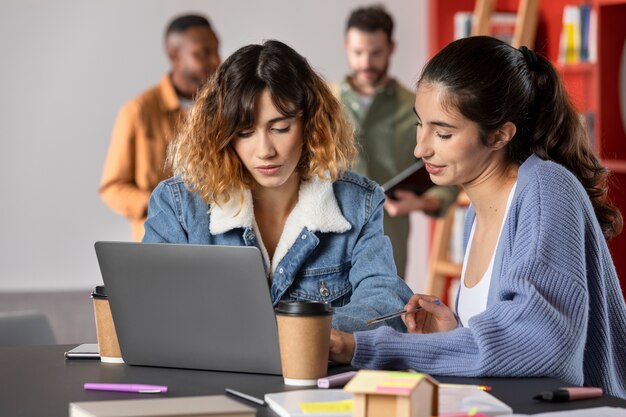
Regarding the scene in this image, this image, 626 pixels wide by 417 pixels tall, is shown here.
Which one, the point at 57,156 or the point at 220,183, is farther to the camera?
the point at 57,156

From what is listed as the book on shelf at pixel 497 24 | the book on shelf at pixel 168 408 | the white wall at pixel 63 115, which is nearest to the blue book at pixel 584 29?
the book on shelf at pixel 497 24

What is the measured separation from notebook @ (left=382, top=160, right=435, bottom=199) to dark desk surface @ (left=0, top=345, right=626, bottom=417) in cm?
205

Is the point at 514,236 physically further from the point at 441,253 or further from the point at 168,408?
the point at 441,253

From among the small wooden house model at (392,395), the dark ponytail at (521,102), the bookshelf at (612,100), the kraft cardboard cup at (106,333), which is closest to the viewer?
the small wooden house model at (392,395)

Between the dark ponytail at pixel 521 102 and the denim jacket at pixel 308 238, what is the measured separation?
12.3 inches

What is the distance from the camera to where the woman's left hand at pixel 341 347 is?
155 centimetres

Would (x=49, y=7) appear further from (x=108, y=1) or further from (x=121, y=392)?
(x=121, y=392)

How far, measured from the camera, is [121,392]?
1.46 m

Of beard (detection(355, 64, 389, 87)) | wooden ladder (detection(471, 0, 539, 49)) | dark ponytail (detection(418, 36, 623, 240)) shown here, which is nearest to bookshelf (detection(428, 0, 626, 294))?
wooden ladder (detection(471, 0, 539, 49))

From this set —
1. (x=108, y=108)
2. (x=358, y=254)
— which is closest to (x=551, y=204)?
(x=358, y=254)

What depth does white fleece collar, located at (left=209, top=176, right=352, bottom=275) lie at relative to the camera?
194 centimetres

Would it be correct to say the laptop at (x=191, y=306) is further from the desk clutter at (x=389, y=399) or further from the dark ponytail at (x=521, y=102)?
the dark ponytail at (x=521, y=102)

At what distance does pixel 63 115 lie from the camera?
16.5 ft

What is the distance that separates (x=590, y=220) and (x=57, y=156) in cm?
376
